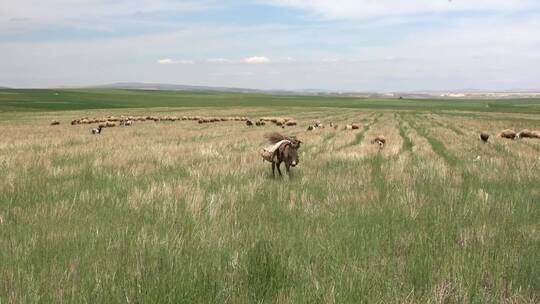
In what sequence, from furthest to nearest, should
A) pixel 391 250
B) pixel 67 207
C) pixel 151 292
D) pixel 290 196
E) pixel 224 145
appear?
pixel 224 145 → pixel 290 196 → pixel 67 207 → pixel 391 250 → pixel 151 292

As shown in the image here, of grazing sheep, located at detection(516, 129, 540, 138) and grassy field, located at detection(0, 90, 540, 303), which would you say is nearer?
grassy field, located at detection(0, 90, 540, 303)

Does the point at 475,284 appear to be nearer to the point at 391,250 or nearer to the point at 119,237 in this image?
the point at 391,250

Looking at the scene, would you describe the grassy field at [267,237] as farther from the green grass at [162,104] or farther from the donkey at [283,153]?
the green grass at [162,104]

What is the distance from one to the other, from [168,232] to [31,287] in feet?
7.32

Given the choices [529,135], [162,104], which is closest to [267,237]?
[529,135]

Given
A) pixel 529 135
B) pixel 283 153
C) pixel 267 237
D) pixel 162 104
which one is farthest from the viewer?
pixel 162 104

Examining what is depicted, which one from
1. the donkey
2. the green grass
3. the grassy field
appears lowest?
the green grass

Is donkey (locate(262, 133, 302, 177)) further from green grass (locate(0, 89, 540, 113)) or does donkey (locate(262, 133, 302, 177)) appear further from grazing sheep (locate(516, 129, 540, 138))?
green grass (locate(0, 89, 540, 113))

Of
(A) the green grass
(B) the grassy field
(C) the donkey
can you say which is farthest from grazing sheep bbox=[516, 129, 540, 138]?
(A) the green grass

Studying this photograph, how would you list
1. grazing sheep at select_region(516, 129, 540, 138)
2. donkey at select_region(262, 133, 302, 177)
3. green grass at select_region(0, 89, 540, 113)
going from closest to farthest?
1. donkey at select_region(262, 133, 302, 177)
2. grazing sheep at select_region(516, 129, 540, 138)
3. green grass at select_region(0, 89, 540, 113)

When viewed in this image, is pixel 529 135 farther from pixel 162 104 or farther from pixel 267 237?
pixel 162 104

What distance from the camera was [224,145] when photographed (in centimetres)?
2122

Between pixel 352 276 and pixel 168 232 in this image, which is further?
pixel 168 232

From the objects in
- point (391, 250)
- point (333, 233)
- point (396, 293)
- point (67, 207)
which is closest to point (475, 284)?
point (396, 293)
